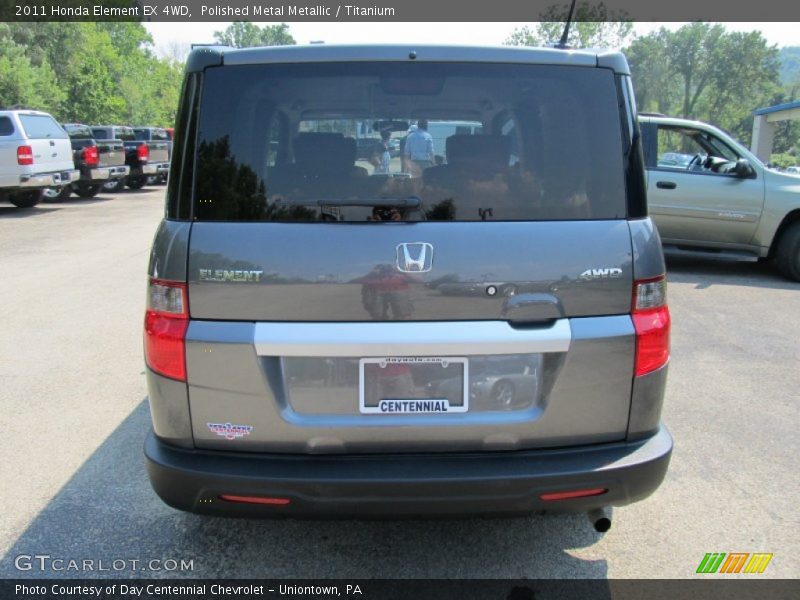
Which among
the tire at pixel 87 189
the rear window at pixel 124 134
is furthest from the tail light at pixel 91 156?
the rear window at pixel 124 134

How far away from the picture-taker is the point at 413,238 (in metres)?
2.42

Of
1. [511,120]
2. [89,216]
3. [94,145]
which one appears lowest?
[89,216]

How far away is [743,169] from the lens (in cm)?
884

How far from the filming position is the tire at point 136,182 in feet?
75.8

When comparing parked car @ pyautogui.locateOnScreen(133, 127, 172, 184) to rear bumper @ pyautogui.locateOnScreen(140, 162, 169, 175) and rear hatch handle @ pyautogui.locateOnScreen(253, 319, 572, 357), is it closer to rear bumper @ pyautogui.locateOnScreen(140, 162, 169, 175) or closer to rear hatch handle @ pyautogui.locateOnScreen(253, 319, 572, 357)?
rear bumper @ pyautogui.locateOnScreen(140, 162, 169, 175)

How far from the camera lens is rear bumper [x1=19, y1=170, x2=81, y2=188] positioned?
15102 millimetres

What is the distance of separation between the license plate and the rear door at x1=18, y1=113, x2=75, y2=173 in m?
15.3

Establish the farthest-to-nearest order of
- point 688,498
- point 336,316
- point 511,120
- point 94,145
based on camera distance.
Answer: point 94,145
point 688,498
point 511,120
point 336,316

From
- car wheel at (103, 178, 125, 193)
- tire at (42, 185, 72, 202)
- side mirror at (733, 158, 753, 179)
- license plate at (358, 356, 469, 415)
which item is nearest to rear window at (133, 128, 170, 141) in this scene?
car wheel at (103, 178, 125, 193)

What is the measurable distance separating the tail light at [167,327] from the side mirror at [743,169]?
27.3 feet

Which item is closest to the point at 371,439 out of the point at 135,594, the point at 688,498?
the point at 135,594

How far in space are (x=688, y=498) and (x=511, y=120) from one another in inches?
84.9

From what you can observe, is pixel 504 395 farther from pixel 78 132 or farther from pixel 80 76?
pixel 80 76

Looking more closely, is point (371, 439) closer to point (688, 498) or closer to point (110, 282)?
point (688, 498)
